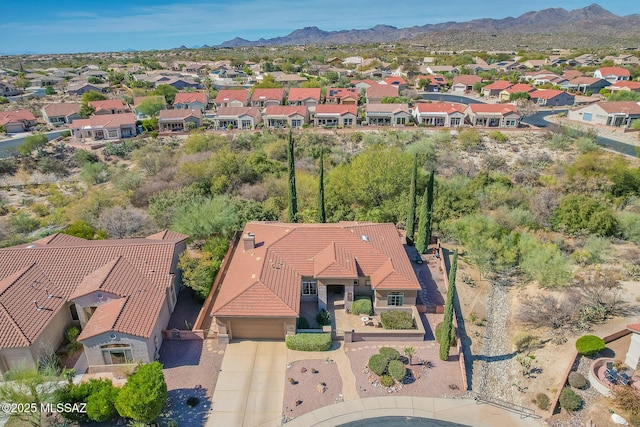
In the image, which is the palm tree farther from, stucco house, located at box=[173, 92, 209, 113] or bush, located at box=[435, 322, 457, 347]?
stucco house, located at box=[173, 92, 209, 113]

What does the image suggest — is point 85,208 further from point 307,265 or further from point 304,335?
point 304,335

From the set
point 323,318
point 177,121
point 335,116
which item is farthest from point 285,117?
point 323,318

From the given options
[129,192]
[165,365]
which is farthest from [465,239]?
[129,192]

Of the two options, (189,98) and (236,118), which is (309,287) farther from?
(189,98)

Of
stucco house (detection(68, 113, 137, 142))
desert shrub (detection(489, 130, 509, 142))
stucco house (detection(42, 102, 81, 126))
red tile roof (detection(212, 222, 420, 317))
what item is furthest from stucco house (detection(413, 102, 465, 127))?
stucco house (detection(42, 102, 81, 126))

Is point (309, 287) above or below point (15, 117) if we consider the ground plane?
below

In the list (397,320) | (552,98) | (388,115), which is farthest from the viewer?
(552,98)
